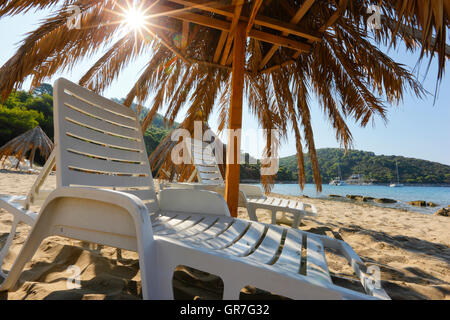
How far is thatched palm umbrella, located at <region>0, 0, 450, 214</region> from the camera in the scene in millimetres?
2615

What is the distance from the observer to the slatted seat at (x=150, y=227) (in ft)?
2.60

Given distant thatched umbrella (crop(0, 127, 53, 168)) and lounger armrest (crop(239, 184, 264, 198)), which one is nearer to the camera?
lounger armrest (crop(239, 184, 264, 198))

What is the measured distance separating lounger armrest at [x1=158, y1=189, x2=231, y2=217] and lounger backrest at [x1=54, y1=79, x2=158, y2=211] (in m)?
0.10

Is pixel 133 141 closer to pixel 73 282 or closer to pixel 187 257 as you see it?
pixel 73 282

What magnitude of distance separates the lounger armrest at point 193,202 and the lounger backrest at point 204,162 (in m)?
1.94

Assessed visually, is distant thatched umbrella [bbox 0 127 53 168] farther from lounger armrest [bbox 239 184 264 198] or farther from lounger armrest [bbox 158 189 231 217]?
lounger armrest [bbox 158 189 231 217]

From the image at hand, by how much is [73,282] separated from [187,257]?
3.05ft

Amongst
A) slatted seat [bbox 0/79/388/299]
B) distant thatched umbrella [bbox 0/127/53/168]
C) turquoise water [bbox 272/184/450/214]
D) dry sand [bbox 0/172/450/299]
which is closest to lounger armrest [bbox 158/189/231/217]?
slatted seat [bbox 0/79/388/299]

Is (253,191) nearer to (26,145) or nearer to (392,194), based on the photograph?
(26,145)

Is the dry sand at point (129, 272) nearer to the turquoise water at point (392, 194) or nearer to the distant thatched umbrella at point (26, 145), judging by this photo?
the turquoise water at point (392, 194)

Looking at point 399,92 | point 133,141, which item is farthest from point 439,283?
point 399,92

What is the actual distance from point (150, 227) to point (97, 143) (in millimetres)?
1117

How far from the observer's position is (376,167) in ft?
88.1

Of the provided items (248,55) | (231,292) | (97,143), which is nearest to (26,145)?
(248,55)
